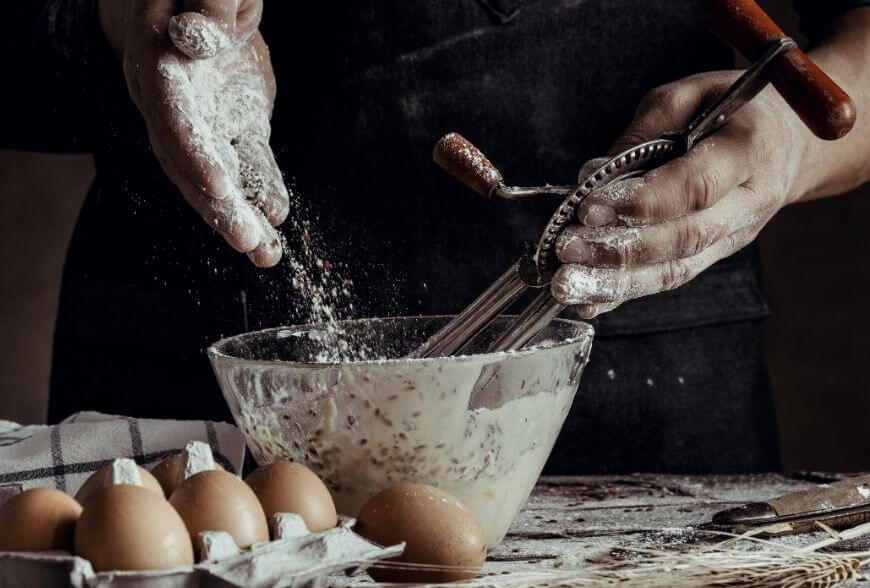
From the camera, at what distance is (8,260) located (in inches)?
116

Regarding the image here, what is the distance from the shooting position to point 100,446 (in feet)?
3.16

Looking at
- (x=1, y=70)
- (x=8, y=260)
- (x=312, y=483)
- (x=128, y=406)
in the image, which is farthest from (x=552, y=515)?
(x=8, y=260)

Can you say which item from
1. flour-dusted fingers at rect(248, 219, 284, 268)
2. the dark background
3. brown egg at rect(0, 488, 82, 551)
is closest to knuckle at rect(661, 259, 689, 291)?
flour-dusted fingers at rect(248, 219, 284, 268)

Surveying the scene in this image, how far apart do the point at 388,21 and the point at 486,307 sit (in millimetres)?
535

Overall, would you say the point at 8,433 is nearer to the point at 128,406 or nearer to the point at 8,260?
the point at 128,406

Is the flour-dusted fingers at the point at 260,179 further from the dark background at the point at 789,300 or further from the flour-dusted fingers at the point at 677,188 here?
the dark background at the point at 789,300

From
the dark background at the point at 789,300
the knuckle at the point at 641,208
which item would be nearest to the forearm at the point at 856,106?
the knuckle at the point at 641,208

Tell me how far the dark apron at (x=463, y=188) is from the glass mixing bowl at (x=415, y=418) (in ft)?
1.45

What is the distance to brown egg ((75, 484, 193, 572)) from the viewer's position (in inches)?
24.6

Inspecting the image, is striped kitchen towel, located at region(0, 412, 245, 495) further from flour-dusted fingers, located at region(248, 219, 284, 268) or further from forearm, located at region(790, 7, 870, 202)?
forearm, located at region(790, 7, 870, 202)

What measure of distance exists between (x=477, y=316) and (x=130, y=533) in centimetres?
40

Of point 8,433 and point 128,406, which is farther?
point 128,406

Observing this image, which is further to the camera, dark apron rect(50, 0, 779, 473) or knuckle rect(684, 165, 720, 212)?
dark apron rect(50, 0, 779, 473)

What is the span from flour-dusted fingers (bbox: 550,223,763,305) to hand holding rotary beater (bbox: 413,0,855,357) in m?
0.02
